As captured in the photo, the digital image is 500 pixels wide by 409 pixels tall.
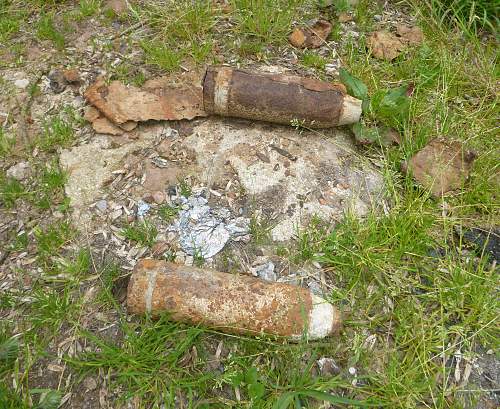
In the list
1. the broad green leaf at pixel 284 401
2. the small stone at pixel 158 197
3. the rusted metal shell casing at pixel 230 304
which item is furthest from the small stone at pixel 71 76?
the broad green leaf at pixel 284 401

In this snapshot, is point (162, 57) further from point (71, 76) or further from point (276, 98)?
point (276, 98)

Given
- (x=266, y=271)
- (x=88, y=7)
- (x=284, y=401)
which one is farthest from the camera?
(x=88, y=7)

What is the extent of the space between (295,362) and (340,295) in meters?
0.43

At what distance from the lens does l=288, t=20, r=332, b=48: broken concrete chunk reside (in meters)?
3.49

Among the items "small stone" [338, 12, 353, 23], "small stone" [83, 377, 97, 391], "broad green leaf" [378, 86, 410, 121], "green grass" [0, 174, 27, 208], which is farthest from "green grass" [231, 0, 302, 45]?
"small stone" [83, 377, 97, 391]

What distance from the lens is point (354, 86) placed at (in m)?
3.04

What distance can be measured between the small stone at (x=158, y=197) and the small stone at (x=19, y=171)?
0.85 m

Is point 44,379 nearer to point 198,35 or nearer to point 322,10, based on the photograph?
point 198,35

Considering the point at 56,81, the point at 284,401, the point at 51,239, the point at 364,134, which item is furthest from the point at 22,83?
the point at 284,401

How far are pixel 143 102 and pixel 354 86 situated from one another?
143cm

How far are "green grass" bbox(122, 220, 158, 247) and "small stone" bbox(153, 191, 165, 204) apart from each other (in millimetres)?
184

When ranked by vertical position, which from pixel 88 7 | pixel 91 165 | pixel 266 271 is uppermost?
pixel 88 7

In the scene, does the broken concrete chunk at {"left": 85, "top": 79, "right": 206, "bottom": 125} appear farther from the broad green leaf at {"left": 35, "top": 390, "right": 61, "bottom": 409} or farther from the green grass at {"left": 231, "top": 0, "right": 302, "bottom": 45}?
the broad green leaf at {"left": 35, "top": 390, "right": 61, "bottom": 409}

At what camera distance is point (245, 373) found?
2104 mm
